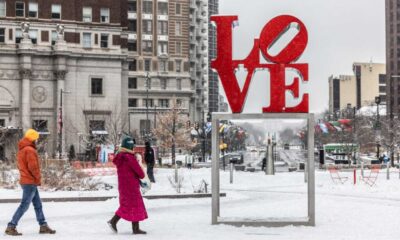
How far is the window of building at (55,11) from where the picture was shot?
59.4 metres

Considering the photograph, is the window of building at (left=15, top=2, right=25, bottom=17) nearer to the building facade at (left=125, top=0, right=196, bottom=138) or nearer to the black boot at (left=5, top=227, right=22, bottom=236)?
the building facade at (left=125, top=0, right=196, bottom=138)

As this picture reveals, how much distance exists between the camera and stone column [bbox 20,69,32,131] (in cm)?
5644

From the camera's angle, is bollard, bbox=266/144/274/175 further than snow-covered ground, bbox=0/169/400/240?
Yes

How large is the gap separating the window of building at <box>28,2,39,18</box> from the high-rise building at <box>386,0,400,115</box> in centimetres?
9628

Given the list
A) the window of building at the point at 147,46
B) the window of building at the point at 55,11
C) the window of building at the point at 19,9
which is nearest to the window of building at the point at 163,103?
the window of building at the point at 147,46

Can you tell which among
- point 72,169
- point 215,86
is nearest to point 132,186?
point 72,169

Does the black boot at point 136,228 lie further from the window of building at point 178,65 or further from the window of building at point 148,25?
the window of building at point 148,25

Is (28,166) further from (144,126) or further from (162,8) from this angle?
(162,8)

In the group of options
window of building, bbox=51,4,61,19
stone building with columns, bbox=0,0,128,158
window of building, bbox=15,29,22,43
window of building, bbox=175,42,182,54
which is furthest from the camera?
window of building, bbox=175,42,182,54

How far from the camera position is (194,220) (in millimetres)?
13992

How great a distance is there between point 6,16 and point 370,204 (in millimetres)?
48008

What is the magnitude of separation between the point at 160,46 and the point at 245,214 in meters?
76.5

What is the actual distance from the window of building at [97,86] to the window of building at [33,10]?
26.5ft

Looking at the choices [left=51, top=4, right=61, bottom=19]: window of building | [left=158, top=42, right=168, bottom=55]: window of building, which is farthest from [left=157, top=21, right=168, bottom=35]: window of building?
[left=51, top=4, right=61, bottom=19]: window of building
